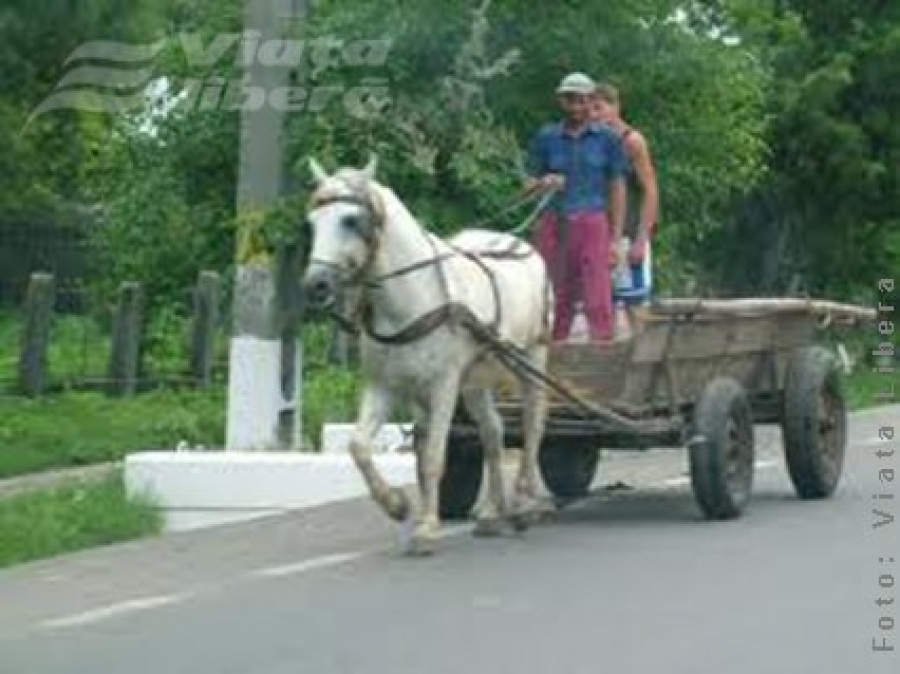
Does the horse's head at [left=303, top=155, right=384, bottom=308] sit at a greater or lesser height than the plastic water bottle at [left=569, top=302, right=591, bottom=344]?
greater

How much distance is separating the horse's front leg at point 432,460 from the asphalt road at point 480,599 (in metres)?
0.16

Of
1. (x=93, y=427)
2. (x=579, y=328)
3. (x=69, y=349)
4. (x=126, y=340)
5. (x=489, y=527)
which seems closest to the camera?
(x=489, y=527)

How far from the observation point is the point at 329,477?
13875mm

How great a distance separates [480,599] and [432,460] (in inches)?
57.9

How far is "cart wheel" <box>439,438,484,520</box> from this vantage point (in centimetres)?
1292

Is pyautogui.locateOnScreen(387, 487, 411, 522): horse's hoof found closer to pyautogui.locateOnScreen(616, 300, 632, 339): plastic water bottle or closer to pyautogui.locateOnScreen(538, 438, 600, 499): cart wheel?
pyautogui.locateOnScreen(616, 300, 632, 339): plastic water bottle

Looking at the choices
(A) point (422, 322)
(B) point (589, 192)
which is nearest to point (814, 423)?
(B) point (589, 192)

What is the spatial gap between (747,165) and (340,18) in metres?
5.95

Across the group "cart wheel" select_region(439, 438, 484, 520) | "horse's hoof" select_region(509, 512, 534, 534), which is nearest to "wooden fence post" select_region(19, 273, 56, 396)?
"cart wheel" select_region(439, 438, 484, 520)

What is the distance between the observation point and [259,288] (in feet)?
49.6

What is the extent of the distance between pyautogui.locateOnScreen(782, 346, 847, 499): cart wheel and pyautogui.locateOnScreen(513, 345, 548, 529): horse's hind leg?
2.09 metres

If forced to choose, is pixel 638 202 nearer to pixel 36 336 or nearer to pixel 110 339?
pixel 36 336

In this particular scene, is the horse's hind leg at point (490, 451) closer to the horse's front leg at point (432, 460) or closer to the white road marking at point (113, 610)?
the horse's front leg at point (432, 460)

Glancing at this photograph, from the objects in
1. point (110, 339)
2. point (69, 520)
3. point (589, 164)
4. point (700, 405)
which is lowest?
point (69, 520)
